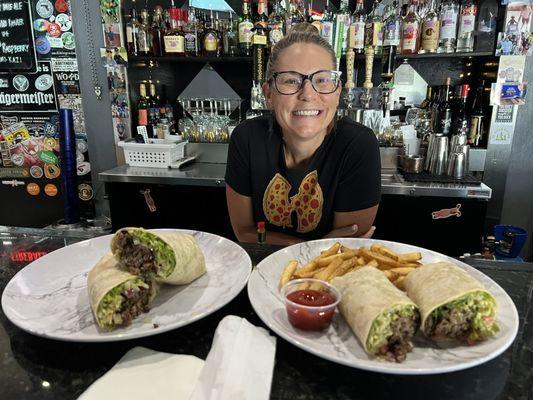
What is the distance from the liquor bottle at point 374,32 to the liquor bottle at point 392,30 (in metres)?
0.05

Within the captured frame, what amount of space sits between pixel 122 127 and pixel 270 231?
280 centimetres

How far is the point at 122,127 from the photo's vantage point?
13.9 feet

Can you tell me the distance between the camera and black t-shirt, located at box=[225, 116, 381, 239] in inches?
80.1

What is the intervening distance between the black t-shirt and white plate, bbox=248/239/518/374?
0.88m

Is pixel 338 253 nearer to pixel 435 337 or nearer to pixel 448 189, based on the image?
pixel 435 337

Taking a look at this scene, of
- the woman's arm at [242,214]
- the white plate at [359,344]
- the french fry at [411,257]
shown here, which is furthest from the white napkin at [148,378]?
the woman's arm at [242,214]

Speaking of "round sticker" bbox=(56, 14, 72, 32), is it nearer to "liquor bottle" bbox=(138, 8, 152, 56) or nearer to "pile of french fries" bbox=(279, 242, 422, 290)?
"liquor bottle" bbox=(138, 8, 152, 56)

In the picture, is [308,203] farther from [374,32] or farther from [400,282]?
[374,32]

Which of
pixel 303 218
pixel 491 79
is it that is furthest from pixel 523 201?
pixel 303 218

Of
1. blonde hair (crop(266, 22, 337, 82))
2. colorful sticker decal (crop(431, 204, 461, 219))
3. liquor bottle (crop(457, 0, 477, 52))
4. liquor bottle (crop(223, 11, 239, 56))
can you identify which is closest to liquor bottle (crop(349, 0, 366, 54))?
liquor bottle (crop(457, 0, 477, 52))

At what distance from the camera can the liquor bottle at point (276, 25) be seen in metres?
3.60

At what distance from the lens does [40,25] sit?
13.1 feet

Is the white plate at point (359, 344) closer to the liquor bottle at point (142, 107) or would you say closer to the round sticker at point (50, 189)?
the liquor bottle at point (142, 107)

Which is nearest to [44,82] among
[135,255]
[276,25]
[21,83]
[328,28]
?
[21,83]
